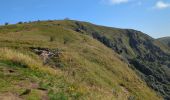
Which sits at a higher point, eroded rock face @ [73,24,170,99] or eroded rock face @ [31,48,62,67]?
eroded rock face @ [31,48,62,67]

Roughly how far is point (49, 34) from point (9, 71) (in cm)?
6260

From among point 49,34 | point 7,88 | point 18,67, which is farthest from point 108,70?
point 7,88

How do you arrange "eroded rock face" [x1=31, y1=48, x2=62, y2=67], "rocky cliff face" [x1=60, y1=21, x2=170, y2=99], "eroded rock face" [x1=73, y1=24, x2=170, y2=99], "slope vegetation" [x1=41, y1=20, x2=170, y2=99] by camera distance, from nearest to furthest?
"eroded rock face" [x1=31, y1=48, x2=62, y2=67], "eroded rock face" [x1=73, y1=24, x2=170, y2=99], "slope vegetation" [x1=41, y1=20, x2=170, y2=99], "rocky cliff face" [x1=60, y1=21, x2=170, y2=99]

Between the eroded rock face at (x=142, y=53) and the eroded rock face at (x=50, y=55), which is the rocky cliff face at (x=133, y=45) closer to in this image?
the eroded rock face at (x=142, y=53)

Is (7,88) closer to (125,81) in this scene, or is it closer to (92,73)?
(92,73)

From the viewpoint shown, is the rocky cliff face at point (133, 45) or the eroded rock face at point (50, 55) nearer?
the eroded rock face at point (50, 55)

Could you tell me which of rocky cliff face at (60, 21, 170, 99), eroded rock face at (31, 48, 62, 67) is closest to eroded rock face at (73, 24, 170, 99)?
rocky cliff face at (60, 21, 170, 99)

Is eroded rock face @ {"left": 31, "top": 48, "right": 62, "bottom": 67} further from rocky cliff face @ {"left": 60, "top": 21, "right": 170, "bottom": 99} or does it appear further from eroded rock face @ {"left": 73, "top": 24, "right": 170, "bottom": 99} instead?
rocky cliff face @ {"left": 60, "top": 21, "right": 170, "bottom": 99}

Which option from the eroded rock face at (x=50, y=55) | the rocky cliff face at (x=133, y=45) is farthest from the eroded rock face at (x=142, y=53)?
the eroded rock face at (x=50, y=55)

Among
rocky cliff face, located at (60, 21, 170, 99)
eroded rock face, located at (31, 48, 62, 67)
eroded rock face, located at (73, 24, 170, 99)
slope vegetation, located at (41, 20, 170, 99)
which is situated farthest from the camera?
rocky cliff face, located at (60, 21, 170, 99)

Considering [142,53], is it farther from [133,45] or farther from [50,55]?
[50,55]

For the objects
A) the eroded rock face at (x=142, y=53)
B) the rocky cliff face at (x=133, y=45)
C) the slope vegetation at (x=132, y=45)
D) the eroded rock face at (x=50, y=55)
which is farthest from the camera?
the rocky cliff face at (x=133, y=45)

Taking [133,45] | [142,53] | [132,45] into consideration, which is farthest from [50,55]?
[133,45]

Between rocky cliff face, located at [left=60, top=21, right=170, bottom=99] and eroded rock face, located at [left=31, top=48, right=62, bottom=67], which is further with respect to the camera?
rocky cliff face, located at [left=60, top=21, right=170, bottom=99]
